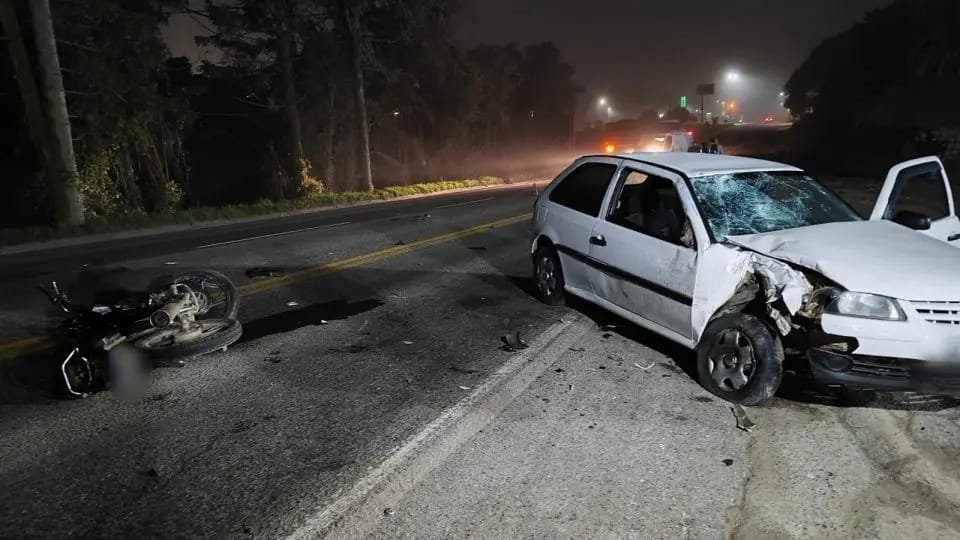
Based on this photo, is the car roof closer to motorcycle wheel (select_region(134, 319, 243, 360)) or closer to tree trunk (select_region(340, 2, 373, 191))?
motorcycle wheel (select_region(134, 319, 243, 360))

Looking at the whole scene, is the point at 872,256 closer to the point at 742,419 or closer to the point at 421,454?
the point at 742,419

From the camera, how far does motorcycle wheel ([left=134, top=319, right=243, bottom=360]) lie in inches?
194

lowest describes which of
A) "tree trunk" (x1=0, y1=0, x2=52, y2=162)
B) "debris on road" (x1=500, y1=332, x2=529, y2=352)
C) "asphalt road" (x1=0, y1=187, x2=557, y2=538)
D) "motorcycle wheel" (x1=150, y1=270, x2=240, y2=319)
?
"debris on road" (x1=500, y1=332, x2=529, y2=352)

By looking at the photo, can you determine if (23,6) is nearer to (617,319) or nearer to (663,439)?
(617,319)

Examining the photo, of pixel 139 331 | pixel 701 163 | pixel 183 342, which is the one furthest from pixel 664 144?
pixel 139 331

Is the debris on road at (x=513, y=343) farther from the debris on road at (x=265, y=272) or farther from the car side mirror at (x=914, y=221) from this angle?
the debris on road at (x=265, y=272)

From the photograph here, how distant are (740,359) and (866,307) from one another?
86 centimetres

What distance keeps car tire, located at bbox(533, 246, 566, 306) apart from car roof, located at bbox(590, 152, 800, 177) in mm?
1358

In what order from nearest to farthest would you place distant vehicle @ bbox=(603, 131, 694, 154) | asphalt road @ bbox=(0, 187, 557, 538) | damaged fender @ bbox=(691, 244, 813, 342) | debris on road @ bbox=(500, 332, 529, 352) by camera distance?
asphalt road @ bbox=(0, 187, 557, 538) < damaged fender @ bbox=(691, 244, 813, 342) < debris on road @ bbox=(500, 332, 529, 352) < distant vehicle @ bbox=(603, 131, 694, 154)

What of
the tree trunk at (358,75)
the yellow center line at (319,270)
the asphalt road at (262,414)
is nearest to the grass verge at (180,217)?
the tree trunk at (358,75)

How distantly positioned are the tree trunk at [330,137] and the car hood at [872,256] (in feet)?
100.0

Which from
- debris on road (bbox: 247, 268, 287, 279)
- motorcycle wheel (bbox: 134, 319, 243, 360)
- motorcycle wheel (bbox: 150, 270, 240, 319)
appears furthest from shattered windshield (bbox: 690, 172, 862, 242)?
debris on road (bbox: 247, 268, 287, 279)

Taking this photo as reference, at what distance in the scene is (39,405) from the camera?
4.29 m

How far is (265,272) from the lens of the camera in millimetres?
8617
